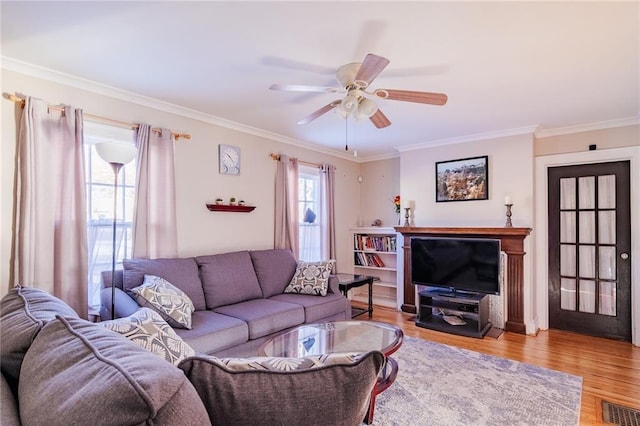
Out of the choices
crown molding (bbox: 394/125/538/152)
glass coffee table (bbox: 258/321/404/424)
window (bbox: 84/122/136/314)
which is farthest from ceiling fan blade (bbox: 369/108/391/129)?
window (bbox: 84/122/136/314)

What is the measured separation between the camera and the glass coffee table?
2327mm

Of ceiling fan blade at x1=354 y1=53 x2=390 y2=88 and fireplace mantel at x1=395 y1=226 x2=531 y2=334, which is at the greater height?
ceiling fan blade at x1=354 y1=53 x2=390 y2=88

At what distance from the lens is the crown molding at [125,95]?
2502 mm

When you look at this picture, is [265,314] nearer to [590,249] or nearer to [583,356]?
[583,356]

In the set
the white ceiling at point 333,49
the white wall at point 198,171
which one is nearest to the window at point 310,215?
the white wall at point 198,171

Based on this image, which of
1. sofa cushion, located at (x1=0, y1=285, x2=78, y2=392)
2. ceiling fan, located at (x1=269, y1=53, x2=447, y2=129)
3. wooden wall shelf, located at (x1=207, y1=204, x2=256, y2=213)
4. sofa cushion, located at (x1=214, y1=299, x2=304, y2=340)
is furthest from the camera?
wooden wall shelf, located at (x1=207, y1=204, x2=256, y2=213)

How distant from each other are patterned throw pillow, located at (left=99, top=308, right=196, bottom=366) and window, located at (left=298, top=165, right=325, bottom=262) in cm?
347

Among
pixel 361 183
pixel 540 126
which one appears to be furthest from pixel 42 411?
pixel 361 183

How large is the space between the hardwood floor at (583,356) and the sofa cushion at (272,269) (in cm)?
159

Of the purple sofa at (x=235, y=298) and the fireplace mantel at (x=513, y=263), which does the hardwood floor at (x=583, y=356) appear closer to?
the fireplace mantel at (x=513, y=263)

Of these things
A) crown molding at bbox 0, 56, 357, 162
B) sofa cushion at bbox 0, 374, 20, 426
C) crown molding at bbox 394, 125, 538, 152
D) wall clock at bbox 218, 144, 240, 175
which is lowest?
sofa cushion at bbox 0, 374, 20, 426

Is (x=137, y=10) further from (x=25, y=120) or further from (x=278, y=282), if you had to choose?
A: (x=278, y=282)

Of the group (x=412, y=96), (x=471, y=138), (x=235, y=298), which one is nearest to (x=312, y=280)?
(x=235, y=298)

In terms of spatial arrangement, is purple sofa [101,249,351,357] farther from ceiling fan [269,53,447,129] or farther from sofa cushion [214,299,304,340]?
ceiling fan [269,53,447,129]
